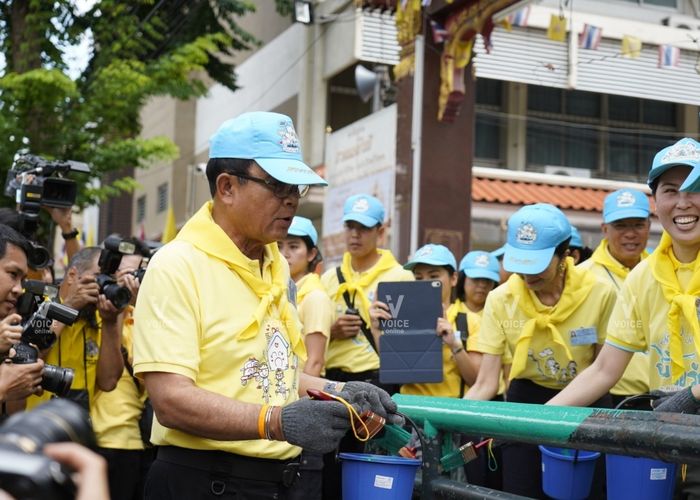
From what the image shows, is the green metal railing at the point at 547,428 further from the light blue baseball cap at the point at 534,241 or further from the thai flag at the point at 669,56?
the thai flag at the point at 669,56

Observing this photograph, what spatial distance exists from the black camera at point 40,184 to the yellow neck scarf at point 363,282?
1831mm

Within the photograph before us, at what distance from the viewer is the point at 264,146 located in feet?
10.4

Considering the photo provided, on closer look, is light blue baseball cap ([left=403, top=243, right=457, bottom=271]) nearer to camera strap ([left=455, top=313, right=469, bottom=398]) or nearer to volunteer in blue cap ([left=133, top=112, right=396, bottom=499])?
camera strap ([left=455, top=313, right=469, bottom=398])

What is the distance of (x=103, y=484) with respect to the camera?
1.49 metres

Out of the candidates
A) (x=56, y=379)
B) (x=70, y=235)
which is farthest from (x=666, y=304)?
(x=70, y=235)

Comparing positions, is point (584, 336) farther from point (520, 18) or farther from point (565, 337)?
point (520, 18)

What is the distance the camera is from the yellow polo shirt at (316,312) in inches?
237

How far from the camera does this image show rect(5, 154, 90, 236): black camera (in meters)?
6.27

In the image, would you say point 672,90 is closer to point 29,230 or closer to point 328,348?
point 328,348

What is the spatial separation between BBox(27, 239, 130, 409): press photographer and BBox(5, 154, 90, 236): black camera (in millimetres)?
817

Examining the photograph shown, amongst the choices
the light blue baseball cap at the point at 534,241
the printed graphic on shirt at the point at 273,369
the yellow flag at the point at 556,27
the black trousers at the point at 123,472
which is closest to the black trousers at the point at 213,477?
the printed graphic on shirt at the point at 273,369

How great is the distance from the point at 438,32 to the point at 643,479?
28.4ft

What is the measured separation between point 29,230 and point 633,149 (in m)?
14.4

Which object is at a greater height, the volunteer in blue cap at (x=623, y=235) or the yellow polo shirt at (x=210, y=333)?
the volunteer in blue cap at (x=623, y=235)
